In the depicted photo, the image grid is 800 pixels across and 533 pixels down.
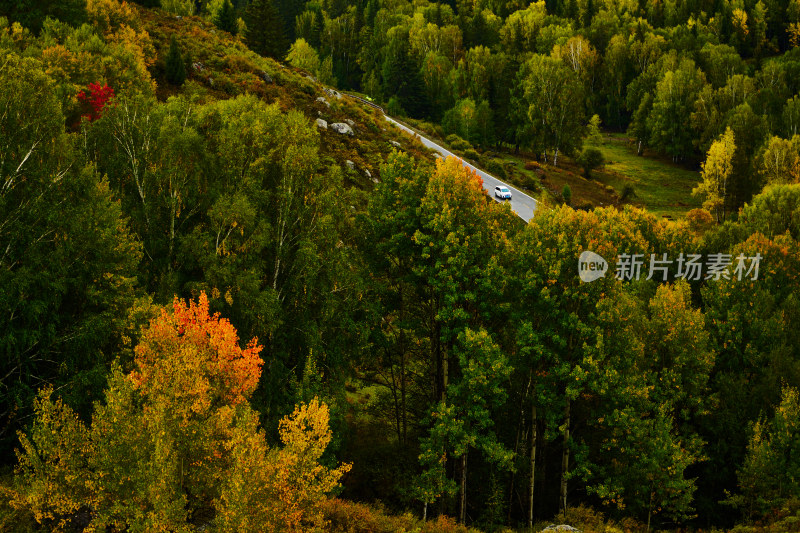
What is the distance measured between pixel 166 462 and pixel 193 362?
3.23m

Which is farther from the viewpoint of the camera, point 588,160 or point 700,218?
point 588,160

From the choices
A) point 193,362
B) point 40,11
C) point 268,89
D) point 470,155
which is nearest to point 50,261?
point 193,362

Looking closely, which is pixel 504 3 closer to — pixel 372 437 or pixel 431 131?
pixel 431 131

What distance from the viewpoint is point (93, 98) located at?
36750mm

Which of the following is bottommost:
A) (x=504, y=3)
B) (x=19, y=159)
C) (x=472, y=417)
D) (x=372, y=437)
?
(x=372, y=437)

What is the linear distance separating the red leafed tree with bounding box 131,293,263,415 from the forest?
12cm

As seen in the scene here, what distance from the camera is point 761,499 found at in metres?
Answer: 28.1

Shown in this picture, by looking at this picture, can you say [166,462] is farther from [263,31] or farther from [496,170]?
[263,31]

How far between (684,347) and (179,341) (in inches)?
982

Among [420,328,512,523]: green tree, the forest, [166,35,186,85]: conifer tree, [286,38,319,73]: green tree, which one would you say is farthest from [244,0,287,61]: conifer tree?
[420,328,512,523]: green tree

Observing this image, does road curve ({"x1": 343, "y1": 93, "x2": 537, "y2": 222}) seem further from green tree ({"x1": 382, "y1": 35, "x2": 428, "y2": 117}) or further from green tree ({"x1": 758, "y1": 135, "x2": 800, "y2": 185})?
green tree ({"x1": 758, "y1": 135, "x2": 800, "y2": 185})

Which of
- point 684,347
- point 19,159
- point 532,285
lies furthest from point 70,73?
point 684,347

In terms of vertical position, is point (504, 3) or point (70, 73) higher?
point (504, 3)

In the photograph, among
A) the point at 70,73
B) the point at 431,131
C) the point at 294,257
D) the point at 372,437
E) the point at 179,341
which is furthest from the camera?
the point at 431,131
